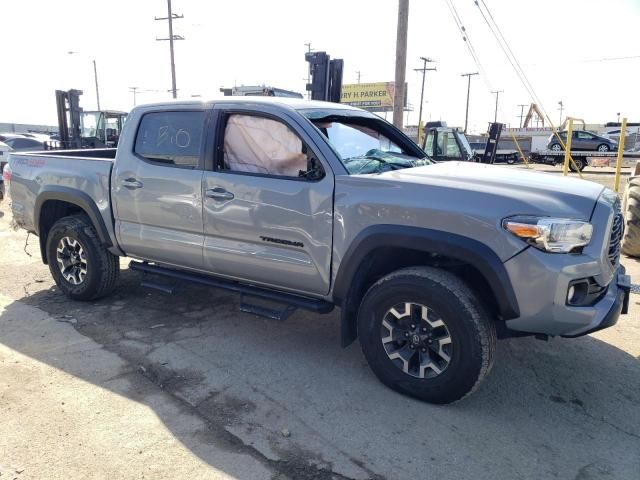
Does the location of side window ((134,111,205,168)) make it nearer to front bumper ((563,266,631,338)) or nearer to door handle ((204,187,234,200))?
door handle ((204,187,234,200))

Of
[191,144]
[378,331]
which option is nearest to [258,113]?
[191,144]

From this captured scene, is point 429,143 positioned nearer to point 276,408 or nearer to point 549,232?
point 549,232

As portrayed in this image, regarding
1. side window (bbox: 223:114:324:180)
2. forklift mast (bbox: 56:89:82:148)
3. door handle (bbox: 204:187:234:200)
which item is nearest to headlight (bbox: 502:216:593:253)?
side window (bbox: 223:114:324:180)

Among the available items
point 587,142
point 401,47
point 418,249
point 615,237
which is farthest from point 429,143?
point 587,142

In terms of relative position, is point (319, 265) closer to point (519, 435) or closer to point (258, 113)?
point (258, 113)

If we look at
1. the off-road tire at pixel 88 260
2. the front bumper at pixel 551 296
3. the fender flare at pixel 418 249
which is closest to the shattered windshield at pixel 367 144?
the fender flare at pixel 418 249

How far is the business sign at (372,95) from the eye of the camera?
64.0 m

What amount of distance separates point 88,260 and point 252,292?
1.94 meters

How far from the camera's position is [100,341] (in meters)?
4.28

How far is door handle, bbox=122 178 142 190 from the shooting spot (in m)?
4.47

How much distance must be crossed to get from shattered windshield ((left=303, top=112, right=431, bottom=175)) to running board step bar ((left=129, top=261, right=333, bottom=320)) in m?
1.00

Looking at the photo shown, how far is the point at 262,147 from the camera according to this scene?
3.99 meters

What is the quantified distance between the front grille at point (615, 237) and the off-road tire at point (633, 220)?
3.73 m

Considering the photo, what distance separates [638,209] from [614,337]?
115 inches
